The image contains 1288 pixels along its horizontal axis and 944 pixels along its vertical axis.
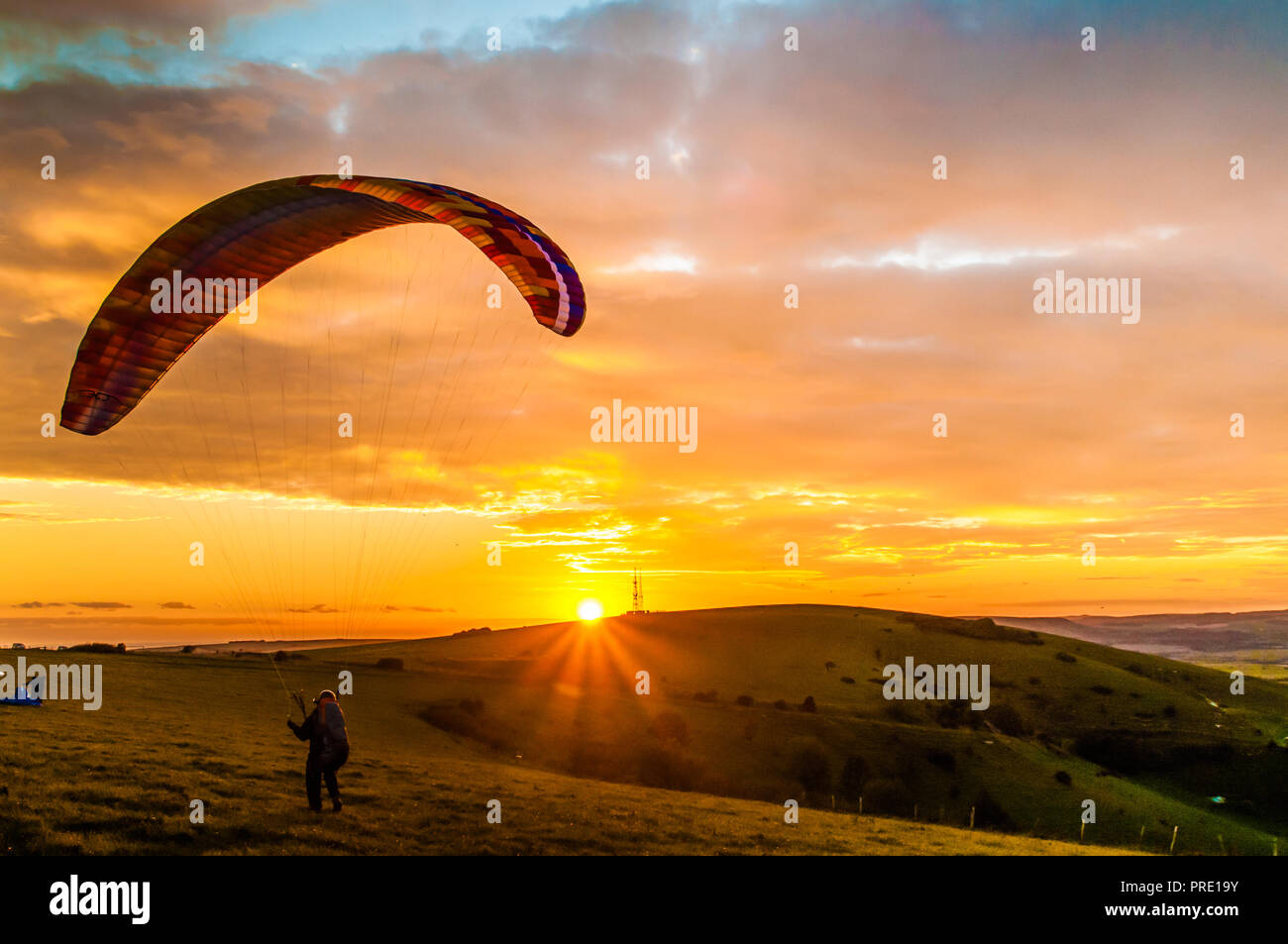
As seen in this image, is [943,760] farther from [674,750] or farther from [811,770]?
[674,750]

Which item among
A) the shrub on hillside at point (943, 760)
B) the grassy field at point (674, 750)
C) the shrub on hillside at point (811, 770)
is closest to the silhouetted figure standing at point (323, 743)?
the grassy field at point (674, 750)

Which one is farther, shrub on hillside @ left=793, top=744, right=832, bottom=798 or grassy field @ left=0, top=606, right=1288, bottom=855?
shrub on hillside @ left=793, top=744, right=832, bottom=798

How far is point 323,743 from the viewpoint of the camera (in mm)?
18250

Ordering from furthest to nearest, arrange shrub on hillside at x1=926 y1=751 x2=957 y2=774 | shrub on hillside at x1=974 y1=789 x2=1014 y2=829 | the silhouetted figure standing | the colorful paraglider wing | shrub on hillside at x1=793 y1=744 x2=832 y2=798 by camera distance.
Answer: shrub on hillside at x1=926 y1=751 x2=957 y2=774
shrub on hillside at x1=793 y1=744 x2=832 y2=798
shrub on hillside at x1=974 y1=789 x2=1014 y2=829
the colorful paraglider wing
the silhouetted figure standing

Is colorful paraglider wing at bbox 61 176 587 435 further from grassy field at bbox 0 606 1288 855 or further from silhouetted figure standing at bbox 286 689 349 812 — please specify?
grassy field at bbox 0 606 1288 855

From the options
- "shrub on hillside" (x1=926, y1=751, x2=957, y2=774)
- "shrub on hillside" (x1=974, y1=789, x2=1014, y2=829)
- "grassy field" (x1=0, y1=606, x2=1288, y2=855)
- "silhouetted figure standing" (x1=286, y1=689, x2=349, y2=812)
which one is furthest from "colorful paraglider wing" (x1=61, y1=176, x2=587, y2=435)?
"shrub on hillside" (x1=926, y1=751, x2=957, y2=774)

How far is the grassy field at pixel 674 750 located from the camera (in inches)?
768

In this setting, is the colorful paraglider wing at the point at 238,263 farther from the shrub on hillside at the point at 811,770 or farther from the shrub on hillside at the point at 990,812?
the shrub on hillside at the point at 990,812

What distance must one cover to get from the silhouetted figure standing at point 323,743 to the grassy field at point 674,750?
0.68 m

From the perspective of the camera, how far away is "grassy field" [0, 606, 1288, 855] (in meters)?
19.5

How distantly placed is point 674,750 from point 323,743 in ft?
146

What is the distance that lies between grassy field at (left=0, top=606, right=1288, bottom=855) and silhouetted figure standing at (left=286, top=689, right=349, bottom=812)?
2.23ft

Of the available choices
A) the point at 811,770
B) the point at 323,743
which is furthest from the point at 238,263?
the point at 811,770
